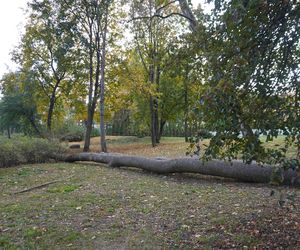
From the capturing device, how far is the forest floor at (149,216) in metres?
3.94

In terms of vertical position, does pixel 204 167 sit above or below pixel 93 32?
below

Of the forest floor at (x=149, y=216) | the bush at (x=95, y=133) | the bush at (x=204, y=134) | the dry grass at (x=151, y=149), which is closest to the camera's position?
the bush at (x=204, y=134)

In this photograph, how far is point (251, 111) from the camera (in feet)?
8.84

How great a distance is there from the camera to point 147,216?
502 cm

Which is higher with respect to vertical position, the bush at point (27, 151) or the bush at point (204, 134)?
the bush at point (204, 134)

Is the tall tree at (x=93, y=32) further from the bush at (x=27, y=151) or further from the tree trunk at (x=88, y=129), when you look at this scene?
the bush at (x=27, y=151)

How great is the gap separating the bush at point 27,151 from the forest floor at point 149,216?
3.47m

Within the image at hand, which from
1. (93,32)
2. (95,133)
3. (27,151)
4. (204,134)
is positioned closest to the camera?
(204,134)

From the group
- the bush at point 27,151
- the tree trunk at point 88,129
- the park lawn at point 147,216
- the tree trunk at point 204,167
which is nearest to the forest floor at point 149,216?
the park lawn at point 147,216

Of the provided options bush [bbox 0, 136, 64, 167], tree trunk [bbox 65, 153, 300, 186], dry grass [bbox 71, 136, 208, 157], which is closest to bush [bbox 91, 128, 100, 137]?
dry grass [bbox 71, 136, 208, 157]

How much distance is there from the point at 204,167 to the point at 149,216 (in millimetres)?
3132

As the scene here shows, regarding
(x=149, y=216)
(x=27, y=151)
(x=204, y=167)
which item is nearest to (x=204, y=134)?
(x=149, y=216)

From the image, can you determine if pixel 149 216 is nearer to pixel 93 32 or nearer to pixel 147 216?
pixel 147 216

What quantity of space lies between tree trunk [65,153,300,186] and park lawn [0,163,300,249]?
22 cm
